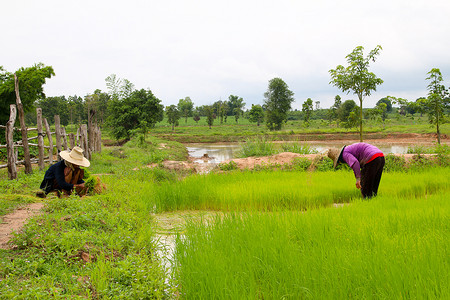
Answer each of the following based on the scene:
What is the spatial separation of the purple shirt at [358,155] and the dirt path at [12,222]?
4628 millimetres

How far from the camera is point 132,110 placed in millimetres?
27531

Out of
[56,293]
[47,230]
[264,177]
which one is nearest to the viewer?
[56,293]

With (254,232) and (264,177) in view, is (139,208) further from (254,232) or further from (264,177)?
(264,177)

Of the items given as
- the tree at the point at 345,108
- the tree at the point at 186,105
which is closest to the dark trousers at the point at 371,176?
the tree at the point at 345,108

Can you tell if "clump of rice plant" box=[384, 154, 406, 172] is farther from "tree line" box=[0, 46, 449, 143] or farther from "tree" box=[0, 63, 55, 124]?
"tree" box=[0, 63, 55, 124]

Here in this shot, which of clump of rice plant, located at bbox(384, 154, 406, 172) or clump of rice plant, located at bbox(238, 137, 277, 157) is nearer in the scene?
clump of rice plant, located at bbox(384, 154, 406, 172)

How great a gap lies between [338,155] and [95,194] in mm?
4547

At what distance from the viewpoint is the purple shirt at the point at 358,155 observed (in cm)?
496

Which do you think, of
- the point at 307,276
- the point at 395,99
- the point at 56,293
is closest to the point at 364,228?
the point at 307,276

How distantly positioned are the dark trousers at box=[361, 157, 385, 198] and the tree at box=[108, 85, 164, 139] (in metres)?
24.2

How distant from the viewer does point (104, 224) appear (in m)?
4.15

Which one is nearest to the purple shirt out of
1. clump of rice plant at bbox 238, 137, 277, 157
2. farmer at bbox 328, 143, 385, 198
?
farmer at bbox 328, 143, 385, 198

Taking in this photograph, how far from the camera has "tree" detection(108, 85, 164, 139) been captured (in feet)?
91.1

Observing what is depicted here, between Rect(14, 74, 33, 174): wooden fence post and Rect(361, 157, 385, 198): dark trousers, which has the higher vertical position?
Rect(14, 74, 33, 174): wooden fence post
